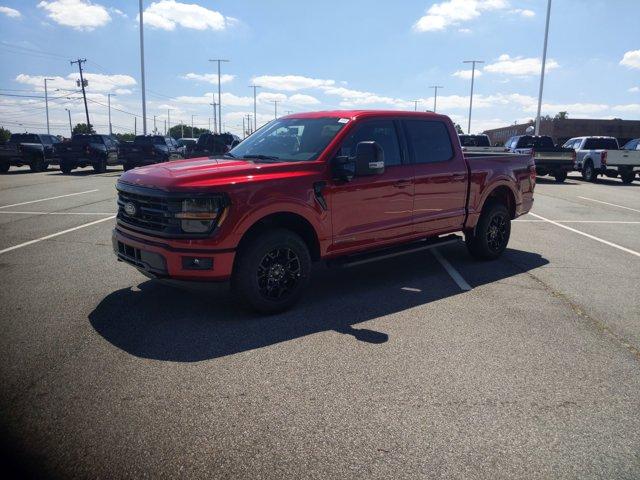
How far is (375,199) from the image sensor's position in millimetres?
5426

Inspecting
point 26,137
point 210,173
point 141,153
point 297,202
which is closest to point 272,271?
point 297,202

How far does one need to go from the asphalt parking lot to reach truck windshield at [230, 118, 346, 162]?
1.55 m

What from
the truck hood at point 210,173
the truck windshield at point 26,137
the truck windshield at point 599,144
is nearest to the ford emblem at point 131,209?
the truck hood at point 210,173

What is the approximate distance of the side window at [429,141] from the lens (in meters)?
6.03

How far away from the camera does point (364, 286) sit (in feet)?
19.3

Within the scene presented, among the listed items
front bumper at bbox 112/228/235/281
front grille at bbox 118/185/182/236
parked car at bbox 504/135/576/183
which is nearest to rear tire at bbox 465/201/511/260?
front bumper at bbox 112/228/235/281

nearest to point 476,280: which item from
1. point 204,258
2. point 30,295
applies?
point 204,258

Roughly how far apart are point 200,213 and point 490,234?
14.7 ft

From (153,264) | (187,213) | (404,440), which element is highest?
(187,213)

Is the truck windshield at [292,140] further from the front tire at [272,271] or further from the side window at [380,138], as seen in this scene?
the front tire at [272,271]

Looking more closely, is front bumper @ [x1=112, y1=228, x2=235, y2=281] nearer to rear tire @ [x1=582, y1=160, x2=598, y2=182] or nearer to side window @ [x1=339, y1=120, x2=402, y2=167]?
side window @ [x1=339, y1=120, x2=402, y2=167]

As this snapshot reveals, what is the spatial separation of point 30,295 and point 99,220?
204 inches

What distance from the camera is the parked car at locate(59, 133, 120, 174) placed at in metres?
23.6

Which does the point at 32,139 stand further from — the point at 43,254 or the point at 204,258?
the point at 204,258
